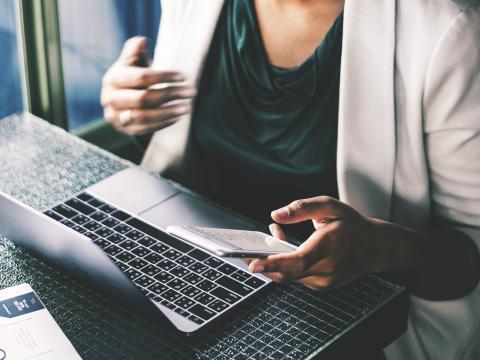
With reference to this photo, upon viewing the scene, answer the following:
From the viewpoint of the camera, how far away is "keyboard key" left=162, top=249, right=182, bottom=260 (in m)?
1.12

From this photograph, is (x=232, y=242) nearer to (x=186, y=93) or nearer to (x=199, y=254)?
(x=199, y=254)

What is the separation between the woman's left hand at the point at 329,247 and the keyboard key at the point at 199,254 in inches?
5.3

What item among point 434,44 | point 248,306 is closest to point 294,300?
point 248,306

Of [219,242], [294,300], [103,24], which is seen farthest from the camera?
[103,24]

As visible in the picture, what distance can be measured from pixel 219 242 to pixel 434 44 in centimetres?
47

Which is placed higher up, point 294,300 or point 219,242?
point 219,242

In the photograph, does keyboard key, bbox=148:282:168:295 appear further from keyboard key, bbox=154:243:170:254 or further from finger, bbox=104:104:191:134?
finger, bbox=104:104:191:134

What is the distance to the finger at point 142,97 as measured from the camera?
1338 mm

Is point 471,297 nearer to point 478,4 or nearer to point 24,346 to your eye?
point 478,4

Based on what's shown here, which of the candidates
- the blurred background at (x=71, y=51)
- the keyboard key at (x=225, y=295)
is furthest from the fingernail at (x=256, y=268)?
the blurred background at (x=71, y=51)

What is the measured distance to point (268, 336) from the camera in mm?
984

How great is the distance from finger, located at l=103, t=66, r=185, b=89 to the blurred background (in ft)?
1.81

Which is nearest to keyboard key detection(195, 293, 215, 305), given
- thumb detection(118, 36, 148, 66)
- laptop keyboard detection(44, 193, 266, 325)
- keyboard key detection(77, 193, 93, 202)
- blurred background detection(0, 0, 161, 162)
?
laptop keyboard detection(44, 193, 266, 325)

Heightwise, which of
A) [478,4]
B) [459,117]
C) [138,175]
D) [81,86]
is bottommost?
Answer: [81,86]
